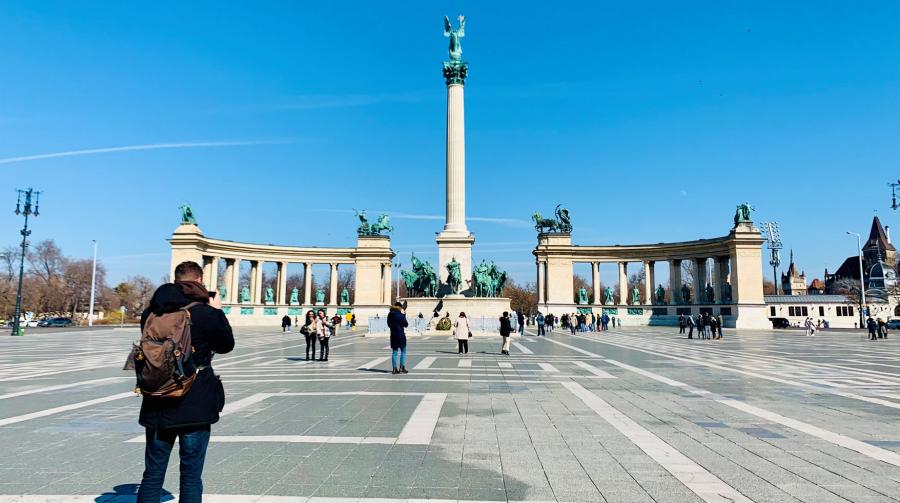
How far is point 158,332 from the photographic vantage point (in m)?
3.89

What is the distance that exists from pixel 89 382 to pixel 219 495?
456 inches

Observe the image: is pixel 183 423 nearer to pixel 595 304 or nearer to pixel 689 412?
pixel 689 412

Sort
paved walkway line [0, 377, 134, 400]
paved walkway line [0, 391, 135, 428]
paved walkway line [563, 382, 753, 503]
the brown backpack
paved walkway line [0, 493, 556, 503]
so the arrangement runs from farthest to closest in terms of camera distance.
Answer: paved walkway line [0, 377, 134, 400], paved walkway line [0, 391, 135, 428], paved walkway line [563, 382, 753, 503], paved walkway line [0, 493, 556, 503], the brown backpack

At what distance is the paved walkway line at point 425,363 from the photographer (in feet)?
57.4

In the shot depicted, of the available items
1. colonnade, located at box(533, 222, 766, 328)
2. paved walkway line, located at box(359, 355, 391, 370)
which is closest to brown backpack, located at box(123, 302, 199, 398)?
paved walkway line, located at box(359, 355, 391, 370)

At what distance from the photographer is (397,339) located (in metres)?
15.1

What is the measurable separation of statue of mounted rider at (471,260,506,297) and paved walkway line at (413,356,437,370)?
1020 inches

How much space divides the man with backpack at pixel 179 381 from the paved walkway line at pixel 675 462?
4572 mm

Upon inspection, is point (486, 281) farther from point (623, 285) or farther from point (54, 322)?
point (54, 322)

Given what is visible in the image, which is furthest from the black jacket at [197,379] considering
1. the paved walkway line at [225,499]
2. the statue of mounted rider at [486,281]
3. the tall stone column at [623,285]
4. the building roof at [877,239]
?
the building roof at [877,239]

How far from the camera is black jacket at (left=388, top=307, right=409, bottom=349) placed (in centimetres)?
1509

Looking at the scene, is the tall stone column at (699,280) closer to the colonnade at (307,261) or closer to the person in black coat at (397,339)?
the colonnade at (307,261)

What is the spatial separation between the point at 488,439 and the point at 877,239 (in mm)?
162693

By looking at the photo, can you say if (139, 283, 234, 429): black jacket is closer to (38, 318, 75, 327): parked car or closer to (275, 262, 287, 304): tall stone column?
(275, 262, 287, 304): tall stone column
